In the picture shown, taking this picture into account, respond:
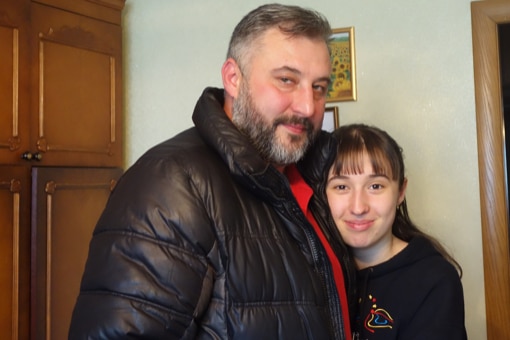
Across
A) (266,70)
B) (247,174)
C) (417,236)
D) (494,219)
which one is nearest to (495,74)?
(494,219)

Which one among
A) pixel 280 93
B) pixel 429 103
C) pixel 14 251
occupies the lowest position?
pixel 14 251

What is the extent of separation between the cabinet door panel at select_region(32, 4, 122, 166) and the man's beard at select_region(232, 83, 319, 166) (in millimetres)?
1187

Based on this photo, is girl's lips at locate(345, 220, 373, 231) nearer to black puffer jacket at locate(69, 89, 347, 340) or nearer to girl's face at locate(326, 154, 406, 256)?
girl's face at locate(326, 154, 406, 256)

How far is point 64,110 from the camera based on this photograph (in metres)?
2.18

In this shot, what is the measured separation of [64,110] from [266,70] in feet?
4.23

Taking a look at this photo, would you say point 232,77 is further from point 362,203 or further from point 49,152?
point 49,152

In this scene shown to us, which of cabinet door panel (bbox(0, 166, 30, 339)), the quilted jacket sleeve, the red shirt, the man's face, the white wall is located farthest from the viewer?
the white wall

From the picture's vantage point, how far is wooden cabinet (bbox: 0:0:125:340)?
1.98 meters

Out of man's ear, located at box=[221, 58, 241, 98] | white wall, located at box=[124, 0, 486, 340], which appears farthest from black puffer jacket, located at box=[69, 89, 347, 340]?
white wall, located at box=[124, 0, 486, 340]

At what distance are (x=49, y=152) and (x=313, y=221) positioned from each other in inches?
49.2

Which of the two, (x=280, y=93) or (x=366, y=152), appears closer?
(x=280, y=93)

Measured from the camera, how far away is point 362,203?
1448 millimetres

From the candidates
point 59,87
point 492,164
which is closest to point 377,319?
point 492,164

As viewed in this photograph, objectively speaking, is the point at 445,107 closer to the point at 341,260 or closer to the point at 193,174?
the point at 341,260
